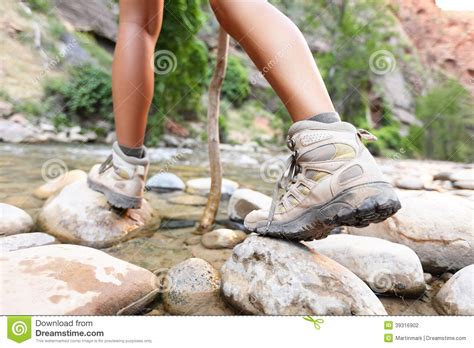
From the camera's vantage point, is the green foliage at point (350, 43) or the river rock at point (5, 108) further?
the green foliage at point (350, 43)

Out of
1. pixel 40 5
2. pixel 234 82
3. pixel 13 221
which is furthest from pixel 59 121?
pixel 234 82

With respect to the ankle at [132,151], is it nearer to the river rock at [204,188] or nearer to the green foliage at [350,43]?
the river rock at [204,188]

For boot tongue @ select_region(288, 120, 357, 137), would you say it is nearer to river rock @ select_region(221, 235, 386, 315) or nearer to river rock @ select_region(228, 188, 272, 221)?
river rock @ select_region(221, 235, 386, 315)

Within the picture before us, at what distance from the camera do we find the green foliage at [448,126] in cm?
499

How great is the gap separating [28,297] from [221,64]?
0.94m

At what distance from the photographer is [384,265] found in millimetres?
798

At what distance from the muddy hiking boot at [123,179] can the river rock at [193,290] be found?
0.33 metres

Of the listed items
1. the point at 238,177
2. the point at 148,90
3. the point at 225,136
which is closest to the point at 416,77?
the point at 225,136

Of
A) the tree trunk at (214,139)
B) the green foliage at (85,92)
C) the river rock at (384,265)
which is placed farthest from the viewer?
the green foliage at (85,92)

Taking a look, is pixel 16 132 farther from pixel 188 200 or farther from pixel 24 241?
pixel 24 241

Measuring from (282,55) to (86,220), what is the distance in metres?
0.77

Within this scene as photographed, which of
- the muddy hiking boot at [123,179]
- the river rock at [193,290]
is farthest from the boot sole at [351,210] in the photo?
the muddy hiking boot at [123,179]

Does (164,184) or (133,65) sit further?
(164,184)
